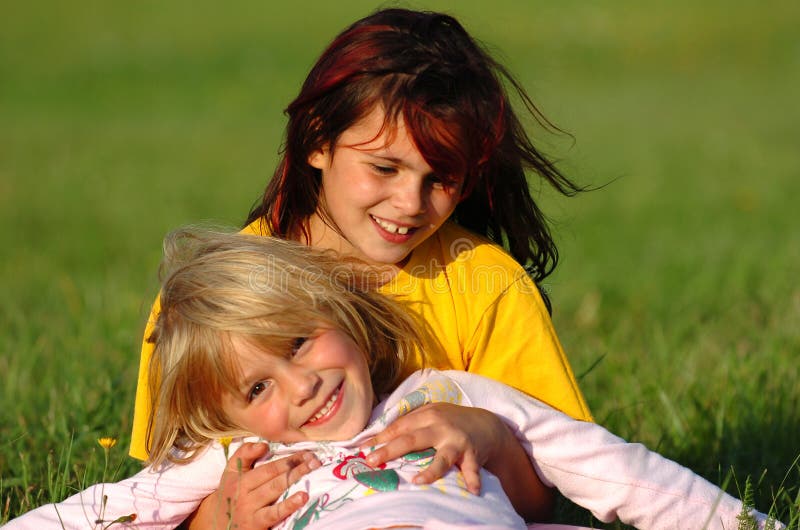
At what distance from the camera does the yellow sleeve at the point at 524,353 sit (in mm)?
2582

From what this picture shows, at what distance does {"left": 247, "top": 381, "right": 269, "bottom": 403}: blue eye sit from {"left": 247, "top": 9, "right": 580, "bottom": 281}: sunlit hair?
0.56m

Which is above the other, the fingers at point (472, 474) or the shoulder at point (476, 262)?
the shoulder at point (476, 262)

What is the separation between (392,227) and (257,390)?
0.53 m

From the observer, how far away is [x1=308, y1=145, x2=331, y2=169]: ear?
268 cm

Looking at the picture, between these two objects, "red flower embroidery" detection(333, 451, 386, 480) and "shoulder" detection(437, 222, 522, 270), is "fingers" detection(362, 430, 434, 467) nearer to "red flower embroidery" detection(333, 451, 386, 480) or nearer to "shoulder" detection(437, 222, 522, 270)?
"red flower embroidery" detection(333, 451, 386, 480)

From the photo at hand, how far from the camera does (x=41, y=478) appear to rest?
2.93m

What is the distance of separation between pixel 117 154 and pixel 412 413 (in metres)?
8.22

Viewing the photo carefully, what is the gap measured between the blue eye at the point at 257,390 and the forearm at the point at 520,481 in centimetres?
54

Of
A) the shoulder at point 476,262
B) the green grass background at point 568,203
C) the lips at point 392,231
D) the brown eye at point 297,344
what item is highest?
the lips at point 392,231

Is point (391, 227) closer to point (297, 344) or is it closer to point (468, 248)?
point (468, 248)

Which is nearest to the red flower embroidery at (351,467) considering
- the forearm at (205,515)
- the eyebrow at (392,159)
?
the forearm at (205,515)

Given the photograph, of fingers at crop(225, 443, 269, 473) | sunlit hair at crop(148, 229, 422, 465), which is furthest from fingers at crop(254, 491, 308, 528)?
sunlit hair at crop(148, 229, 422, 465)

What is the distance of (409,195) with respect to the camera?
2512 millimetres

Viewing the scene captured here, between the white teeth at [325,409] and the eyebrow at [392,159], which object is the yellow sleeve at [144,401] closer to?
the white teeth at [325,409]
